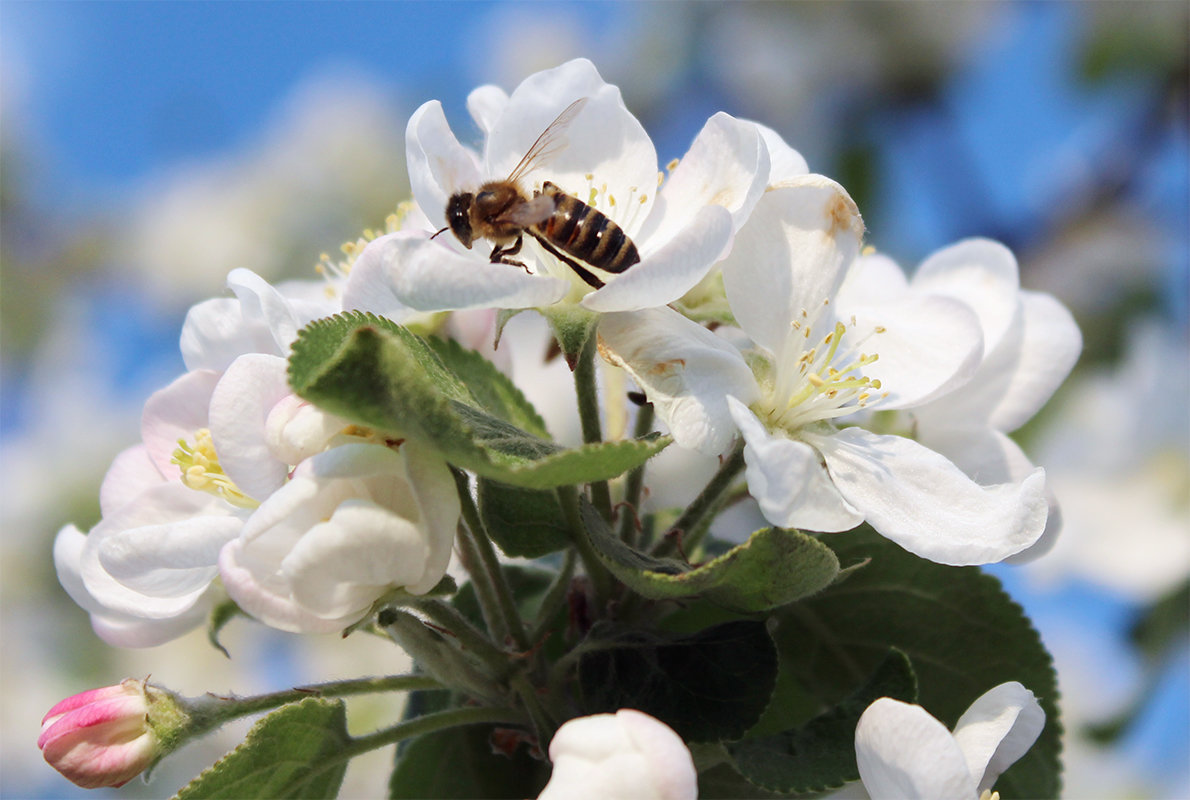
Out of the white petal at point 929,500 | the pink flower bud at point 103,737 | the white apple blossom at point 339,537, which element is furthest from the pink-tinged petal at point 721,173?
the pink flower bud at point 103,737

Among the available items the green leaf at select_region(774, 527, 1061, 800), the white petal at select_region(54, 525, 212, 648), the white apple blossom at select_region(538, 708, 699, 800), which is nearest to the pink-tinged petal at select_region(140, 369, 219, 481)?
the white petal at select_region(54, 525, 212, 648)

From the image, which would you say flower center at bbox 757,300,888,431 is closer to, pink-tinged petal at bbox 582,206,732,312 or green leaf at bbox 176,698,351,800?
pink-tinged petal at bbox 582,206,732,312

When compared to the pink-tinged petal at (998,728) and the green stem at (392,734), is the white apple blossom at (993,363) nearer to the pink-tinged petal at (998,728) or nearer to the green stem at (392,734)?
the pink-tinged petal at (998,728)

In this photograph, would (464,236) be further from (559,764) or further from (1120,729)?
(1120,729)

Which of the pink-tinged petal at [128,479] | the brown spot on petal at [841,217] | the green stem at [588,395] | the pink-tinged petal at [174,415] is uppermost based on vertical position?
the brown spot on petal at [841,217]

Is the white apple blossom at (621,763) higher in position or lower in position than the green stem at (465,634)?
lower

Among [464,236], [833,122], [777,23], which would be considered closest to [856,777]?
[464,236]
